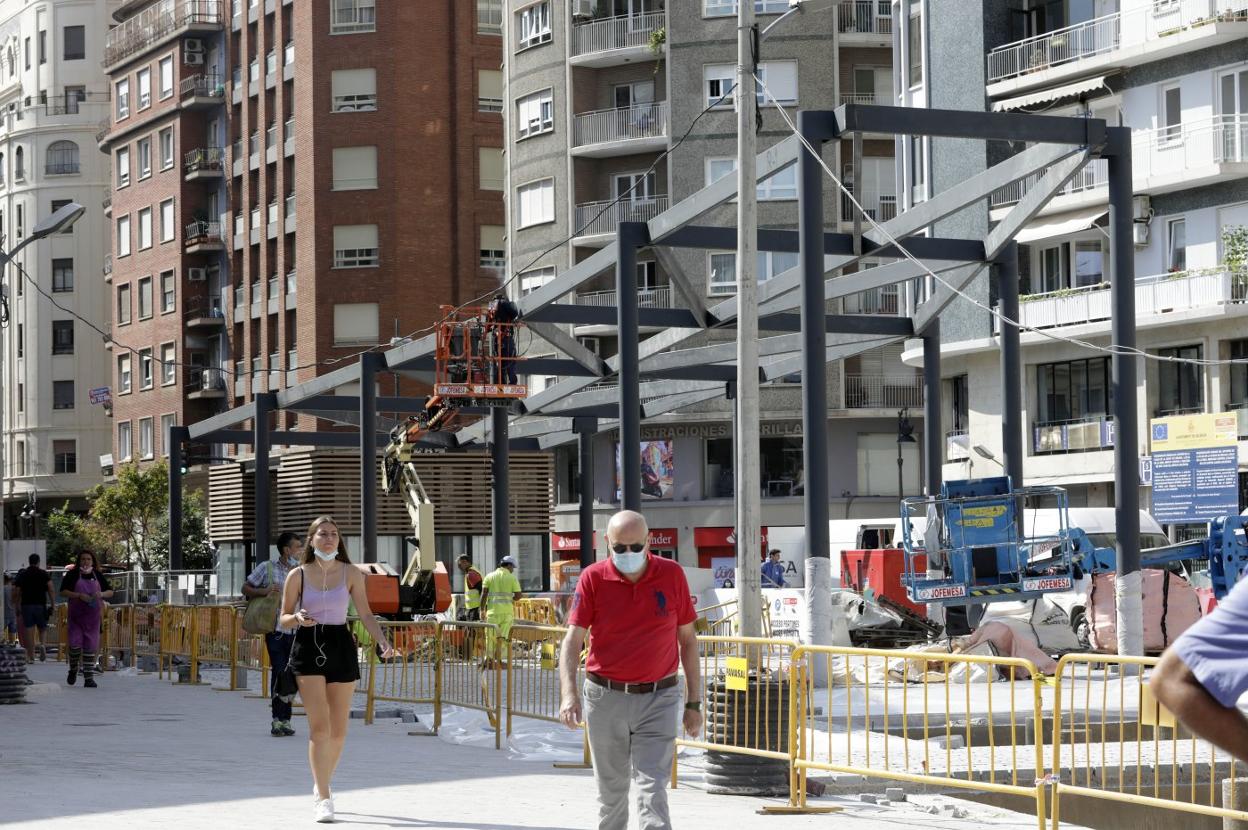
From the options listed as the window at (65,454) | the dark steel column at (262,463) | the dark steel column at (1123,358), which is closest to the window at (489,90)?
the window at (65,454)

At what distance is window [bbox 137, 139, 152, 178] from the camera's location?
8150 cm

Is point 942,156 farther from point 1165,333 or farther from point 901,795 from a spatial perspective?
point 901,795

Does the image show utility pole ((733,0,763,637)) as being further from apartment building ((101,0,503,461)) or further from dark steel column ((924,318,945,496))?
apartment building ((101,0,503,461))

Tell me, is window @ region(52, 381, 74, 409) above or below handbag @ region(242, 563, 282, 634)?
above

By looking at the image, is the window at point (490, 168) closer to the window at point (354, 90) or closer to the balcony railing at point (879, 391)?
the window at point (354, 90)

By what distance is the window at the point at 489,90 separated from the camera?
72.2 metres

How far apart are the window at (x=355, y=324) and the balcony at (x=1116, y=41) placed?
2769 cm

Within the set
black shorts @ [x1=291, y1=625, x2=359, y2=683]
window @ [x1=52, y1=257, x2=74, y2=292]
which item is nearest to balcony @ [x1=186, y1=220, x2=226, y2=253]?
window @ [x1=52, y1=257, x2=74, y2=292]

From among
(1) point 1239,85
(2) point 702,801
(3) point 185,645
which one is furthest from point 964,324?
(2) point 702,801

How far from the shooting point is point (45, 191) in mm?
93625

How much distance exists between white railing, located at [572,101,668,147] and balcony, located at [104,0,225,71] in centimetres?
1983

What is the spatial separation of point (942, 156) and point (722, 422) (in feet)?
50.5

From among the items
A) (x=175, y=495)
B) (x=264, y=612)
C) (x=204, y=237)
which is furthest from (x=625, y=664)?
(x=204, y=237)

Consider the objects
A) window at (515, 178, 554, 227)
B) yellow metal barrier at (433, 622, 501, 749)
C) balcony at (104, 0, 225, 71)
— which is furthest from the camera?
balcony at (104, 0, 225, 71)
